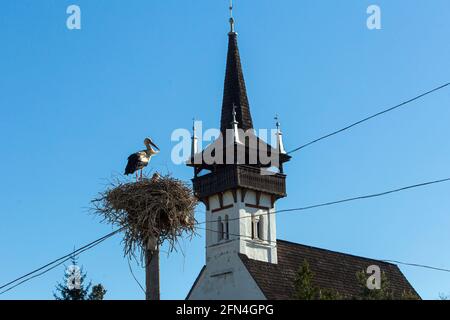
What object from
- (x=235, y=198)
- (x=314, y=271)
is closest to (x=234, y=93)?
(x=235, y=198)

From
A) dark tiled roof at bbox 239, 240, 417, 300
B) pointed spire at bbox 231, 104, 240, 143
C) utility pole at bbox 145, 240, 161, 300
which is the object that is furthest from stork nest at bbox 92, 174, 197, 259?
pointed spire at bbox 231, 104, 240, 143

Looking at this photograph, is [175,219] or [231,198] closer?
[175,219]

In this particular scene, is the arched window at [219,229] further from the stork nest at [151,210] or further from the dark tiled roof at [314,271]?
the stork nest at [151,210]

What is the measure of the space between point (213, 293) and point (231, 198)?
5.40 meters

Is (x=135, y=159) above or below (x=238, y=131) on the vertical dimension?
below

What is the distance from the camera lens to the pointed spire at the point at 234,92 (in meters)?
53.2

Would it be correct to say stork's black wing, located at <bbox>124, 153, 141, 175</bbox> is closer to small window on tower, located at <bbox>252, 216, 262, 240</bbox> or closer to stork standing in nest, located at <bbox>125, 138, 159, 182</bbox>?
stork standing in nest, located at <bbox>125, 138, 159, 182</bbox>

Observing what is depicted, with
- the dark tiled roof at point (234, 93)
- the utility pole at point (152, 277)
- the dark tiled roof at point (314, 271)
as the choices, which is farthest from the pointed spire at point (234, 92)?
the utility pole at point (152, 277)

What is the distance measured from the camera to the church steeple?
53156mm
